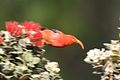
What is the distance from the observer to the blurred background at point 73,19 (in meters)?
8.91

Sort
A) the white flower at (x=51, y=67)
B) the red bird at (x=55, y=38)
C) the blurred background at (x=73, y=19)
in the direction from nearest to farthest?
the white flower at (x=51, y=67)
the red bird at (x=55, y=38)
the blurred background at (x=73, y=19)

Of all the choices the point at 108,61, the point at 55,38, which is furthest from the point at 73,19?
the point at 108,61

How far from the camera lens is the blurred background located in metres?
8.91

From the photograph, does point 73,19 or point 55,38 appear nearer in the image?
point 55,38

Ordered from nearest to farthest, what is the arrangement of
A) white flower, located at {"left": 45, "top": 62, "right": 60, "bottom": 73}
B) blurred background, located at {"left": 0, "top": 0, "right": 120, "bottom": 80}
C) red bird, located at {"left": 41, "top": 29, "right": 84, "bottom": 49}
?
white flower, located at {"left": 45, "top": 62, "right": 60, "bottom": 73} < red bird, located at {"left": 41, "top": 29, "right": 84, "bottom": 49} < blurred background, located at {"left": 0, "top": 0, "right": 120, "bottom": 80}

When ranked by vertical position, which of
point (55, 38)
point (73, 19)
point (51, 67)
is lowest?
point (51, 67)

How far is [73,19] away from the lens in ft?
30.8

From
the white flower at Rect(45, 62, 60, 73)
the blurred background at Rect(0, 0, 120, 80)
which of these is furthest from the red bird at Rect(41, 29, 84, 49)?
the blurred background at Rect(0, 0, 120, 80)

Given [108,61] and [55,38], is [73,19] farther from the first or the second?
[108,61]

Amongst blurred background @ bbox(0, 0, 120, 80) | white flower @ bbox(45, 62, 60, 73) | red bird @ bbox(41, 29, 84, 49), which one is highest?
blurred background @ bbox(0, 0, 120, 80)

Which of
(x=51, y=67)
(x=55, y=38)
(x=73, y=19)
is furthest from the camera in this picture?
(x=73, y=19)

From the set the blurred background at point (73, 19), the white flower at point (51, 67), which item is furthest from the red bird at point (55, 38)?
the blurred background at point (73, 19)

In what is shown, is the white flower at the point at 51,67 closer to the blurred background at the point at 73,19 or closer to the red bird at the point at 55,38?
the red bird at the point at 55,38

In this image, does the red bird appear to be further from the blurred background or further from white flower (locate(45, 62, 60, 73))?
the blurred background
